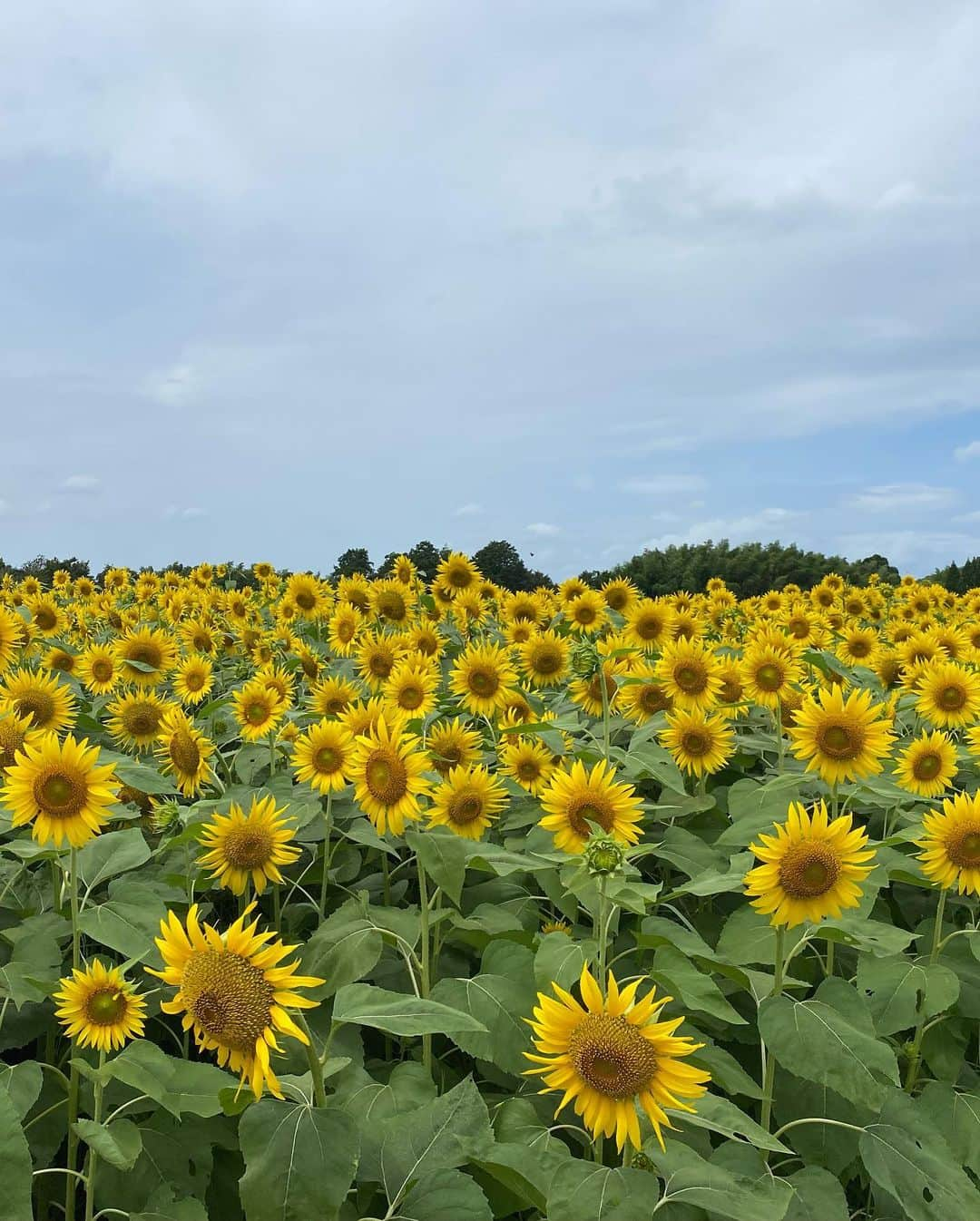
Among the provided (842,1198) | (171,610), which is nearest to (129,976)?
(842,1198)

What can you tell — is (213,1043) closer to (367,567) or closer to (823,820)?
(823,820)

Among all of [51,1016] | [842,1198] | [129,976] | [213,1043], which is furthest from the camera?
[129,976]

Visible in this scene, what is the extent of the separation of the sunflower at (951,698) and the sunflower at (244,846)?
13.4 ft

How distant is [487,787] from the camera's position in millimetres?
3959

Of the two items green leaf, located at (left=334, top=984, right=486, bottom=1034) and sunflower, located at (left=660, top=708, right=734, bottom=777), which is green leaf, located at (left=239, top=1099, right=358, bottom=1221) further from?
sunflower, located at (left=660, top=708, right=734, bottom=777)

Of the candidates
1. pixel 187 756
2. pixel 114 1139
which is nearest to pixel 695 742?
pixel 187 756

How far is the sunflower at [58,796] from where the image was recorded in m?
3.19

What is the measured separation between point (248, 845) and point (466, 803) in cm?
94

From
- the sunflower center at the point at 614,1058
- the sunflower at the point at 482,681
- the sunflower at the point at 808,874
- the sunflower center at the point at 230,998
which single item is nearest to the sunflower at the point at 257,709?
the sunflower at the point at 482,681

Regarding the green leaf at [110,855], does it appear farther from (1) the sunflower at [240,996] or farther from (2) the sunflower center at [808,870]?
(2) the sunflower center at [808,870]

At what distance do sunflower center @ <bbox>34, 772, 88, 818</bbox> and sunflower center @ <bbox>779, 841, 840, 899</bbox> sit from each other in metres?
2.14

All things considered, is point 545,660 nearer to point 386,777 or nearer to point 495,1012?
point 386,777

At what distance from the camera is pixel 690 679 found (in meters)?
5.14

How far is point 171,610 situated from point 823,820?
28.0ft
